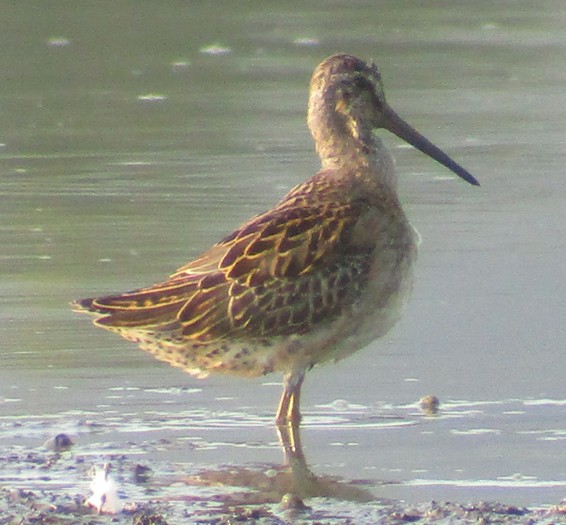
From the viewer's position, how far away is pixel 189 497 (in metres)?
6.66

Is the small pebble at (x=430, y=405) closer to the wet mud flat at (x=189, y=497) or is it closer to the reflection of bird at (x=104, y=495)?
the wet mud flat at (x=189, y=497)

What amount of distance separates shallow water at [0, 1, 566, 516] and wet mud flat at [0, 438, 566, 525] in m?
0.10

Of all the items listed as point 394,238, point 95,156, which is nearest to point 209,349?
point 394,238

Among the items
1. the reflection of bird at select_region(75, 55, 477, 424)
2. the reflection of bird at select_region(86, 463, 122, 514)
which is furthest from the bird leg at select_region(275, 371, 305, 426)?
the reflection of bird at select_region(86, 463, 122, 514)

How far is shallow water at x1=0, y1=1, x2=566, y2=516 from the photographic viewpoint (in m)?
7.45

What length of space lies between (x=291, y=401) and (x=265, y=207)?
3.21 metres

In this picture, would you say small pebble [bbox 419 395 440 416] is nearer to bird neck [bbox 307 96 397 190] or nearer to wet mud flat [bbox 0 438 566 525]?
wet mud flat [bbox 0 438 566 525]

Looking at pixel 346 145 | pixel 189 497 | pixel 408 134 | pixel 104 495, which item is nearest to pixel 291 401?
pixel 189 497

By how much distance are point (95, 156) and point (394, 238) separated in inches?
187

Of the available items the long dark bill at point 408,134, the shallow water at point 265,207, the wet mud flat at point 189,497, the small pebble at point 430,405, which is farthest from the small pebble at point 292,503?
the long dark bill at point 408,134

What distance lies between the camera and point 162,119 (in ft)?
44.4

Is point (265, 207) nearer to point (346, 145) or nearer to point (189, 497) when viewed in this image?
point (346, 145)

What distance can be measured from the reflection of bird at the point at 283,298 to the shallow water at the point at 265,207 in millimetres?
253

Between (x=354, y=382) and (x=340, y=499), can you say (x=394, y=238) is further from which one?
(x=340, y=499)
